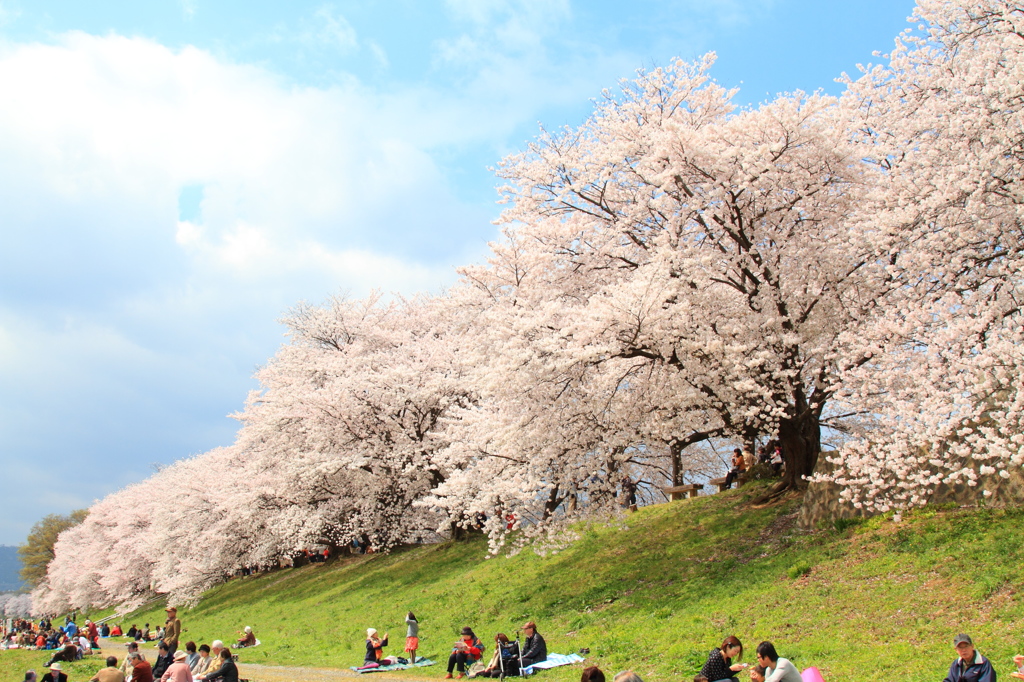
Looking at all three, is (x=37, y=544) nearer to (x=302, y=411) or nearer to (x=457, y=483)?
(x=302, y=411)

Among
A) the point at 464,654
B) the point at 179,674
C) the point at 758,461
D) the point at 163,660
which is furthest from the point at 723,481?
the point at 179,674

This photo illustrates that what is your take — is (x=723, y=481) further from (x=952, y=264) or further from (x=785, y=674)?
(x=785, y=674)

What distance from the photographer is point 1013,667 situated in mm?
8680

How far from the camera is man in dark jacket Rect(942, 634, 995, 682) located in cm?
775

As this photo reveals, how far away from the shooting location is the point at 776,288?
54.1 ft

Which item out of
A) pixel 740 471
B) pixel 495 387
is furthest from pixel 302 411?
pixel 740 471

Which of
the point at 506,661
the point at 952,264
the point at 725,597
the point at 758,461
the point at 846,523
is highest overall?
the point at 952,264

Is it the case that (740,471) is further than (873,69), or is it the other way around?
(740,471)

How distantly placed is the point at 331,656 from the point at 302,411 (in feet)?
50.6

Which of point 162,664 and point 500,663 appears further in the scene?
point 162,664

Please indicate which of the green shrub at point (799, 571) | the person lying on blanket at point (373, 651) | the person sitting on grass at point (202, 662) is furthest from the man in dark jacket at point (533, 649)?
the person sitting on grass at point (202, 662)

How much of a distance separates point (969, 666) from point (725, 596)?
21.0ft

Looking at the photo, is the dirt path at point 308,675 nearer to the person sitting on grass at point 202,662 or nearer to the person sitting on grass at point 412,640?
the person sitting on grass at point 202,662

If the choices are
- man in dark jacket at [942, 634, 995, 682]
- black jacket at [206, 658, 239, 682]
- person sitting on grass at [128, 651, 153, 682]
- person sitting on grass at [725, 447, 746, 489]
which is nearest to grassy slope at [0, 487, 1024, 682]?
man in dark jacket at [942, 634, 995, 682]
